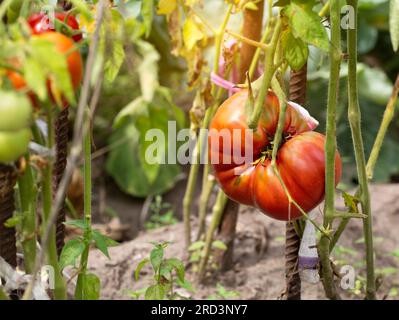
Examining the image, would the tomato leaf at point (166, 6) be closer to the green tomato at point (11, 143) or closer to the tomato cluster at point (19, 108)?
the tomato cluster at point (19, 108)

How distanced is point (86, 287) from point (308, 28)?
1.46ft

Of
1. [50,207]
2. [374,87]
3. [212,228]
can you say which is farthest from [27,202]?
[374,87]

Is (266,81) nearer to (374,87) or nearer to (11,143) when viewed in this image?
(11,143)

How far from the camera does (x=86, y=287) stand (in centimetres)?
99

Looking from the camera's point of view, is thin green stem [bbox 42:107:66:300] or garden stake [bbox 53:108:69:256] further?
garden stake [bbox 53:108:69:256]

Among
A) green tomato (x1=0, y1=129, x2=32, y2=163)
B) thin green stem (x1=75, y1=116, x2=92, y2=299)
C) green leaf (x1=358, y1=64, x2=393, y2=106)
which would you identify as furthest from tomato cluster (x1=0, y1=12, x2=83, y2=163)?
green leaf (x1=358, y1=64, x2=393, y2=106)

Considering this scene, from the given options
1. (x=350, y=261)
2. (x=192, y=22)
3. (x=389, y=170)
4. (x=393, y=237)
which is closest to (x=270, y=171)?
(x=192, y=22)

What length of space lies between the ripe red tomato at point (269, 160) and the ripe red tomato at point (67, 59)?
0.32m

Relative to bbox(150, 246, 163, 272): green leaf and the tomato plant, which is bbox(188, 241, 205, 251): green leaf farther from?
the tomato plant

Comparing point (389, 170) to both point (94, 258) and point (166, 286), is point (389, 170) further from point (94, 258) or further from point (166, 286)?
point (166, 286)

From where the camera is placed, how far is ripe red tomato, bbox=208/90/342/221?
100cm

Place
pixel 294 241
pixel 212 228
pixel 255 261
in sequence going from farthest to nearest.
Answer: pixel 255 261, pixel 212 228, pixel 294 241

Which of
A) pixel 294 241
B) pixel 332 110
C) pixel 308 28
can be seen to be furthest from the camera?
pixel 294 241

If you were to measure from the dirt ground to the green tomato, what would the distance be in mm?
896
